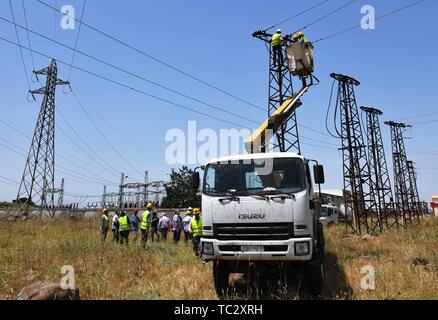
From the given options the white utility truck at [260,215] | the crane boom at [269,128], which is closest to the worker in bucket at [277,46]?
the crane boom at [269,128]

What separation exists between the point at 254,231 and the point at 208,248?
3.10ft

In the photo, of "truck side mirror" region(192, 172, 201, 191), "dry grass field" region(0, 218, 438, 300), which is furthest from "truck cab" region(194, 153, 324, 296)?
"dry grass field" region(0, 218, 438, 300)

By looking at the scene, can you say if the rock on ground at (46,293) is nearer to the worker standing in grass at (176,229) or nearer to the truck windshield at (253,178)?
the truck windshield at (253,178)

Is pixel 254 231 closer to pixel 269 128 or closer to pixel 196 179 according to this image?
pixel 196 179

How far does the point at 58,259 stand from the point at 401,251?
11.1 meters

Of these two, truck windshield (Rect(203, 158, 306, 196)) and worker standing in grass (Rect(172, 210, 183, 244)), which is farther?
worker standing in grass (Rect(172, 210, 183, 244))

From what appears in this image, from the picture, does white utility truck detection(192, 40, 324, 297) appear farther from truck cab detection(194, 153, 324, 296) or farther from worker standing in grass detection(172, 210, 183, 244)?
worker standing in grass detection(172, 210, 183, 244)

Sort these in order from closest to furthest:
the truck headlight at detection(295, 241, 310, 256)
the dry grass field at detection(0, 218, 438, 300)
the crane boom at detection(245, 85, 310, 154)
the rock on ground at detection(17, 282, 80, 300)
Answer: the rock on ground at detection(17, 282, 80, 300) → the truck headlight at detection(295, 241, 310, 256) → the dry grass field at detection(0, 218, 438, 300) → the crane boom at detection(245, 85, 310, 154)

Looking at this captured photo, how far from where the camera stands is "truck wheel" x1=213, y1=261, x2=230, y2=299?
7516 millimetres

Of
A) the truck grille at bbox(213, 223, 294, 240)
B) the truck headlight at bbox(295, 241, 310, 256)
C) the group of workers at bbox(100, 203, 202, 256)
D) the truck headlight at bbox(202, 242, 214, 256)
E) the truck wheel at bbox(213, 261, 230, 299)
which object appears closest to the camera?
the truck headlight at bbox(295, 241, 310, 256)

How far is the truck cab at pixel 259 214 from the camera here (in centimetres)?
666

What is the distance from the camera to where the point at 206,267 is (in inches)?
401

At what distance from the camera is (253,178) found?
287 inches

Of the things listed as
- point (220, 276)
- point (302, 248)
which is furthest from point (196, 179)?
point (302, 248)
